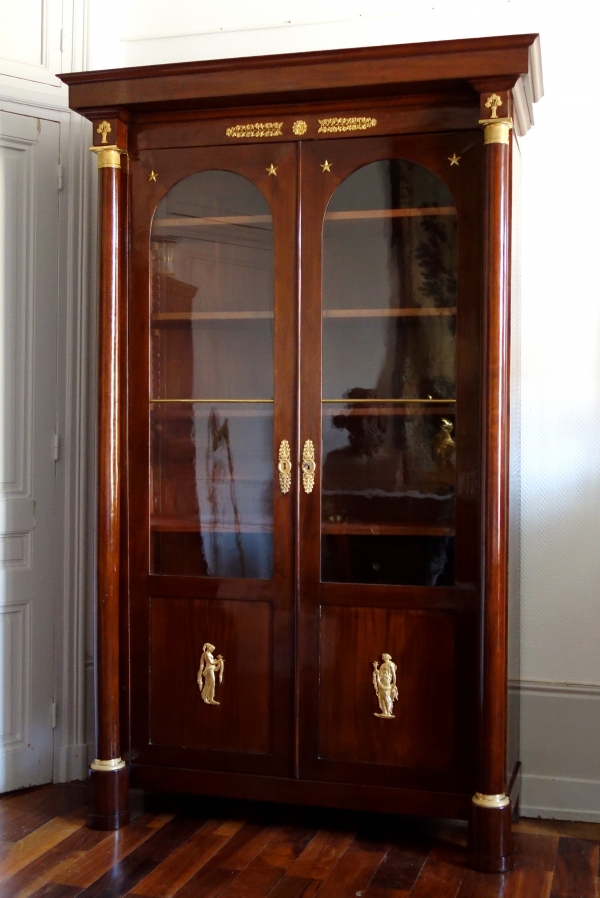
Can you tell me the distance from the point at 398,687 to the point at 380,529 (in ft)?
1.43

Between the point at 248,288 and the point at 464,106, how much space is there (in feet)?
2.52

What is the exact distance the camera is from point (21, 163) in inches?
121

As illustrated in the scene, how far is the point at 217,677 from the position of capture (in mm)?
2709

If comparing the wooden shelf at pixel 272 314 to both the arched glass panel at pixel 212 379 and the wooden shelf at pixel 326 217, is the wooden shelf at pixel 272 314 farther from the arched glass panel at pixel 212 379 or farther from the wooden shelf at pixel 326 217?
the wooden shelf at pixel 326 217

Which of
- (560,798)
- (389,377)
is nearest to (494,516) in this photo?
(389,377)

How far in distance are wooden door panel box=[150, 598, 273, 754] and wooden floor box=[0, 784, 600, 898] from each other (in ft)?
0.82

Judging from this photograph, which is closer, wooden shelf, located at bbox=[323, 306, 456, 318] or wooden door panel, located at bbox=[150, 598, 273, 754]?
wooden shelf, located at bbox=[323, 306, 456, 318]

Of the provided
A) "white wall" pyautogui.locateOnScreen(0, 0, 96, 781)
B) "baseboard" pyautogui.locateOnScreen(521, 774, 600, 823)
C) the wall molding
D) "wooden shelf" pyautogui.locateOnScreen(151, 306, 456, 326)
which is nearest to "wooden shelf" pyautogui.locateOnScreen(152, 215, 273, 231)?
"wooden shelf" pyautogui.locateOnScreen(151, 306, 456, 326)

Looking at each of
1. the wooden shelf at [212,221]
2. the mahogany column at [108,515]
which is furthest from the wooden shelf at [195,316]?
the wooden shelf at [212,221]

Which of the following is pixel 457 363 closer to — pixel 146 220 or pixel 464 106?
pixel 464 106

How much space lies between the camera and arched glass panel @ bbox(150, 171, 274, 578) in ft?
8.83

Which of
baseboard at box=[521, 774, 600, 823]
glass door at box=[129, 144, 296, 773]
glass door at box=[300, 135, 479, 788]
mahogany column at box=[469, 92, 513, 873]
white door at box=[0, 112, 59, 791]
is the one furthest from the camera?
white door at box=[0, 112, 59, 791]

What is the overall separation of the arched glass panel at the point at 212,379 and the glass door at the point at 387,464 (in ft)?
0.50

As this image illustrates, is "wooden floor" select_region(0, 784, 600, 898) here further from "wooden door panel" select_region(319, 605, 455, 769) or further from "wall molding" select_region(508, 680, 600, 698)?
"wall molding" select_region(508, 680, 600, 698)
